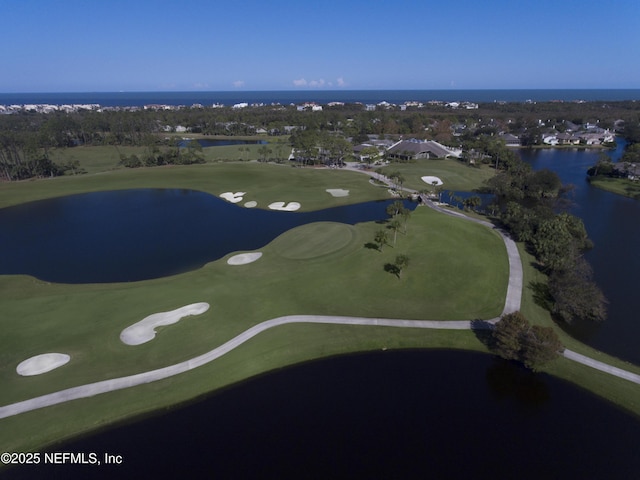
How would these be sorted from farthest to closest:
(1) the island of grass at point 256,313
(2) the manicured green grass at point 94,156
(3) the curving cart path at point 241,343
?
(2) the manicured green grass at point 94,156 → (1) the island of grass at point 256,313 → (3) the curving cart path at point 241,343

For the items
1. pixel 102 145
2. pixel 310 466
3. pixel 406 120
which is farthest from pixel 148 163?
pixel 406 120

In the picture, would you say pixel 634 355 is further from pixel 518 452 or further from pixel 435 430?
pixel 435 430

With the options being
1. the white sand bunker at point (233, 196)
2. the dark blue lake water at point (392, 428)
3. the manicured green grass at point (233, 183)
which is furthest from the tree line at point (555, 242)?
the white sand bunker at point (233, 196)

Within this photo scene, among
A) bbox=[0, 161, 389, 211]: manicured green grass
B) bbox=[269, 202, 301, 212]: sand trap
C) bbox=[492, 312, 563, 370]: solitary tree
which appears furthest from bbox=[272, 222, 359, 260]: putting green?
bbox=[492, 312, 563, 370]: solitary tree

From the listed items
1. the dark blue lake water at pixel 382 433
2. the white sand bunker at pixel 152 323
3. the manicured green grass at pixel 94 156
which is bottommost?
the dark blue lake water at pixel 382 433

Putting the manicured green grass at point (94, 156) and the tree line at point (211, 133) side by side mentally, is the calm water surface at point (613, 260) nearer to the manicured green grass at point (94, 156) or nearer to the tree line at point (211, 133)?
the tree line at point (211, 133)
